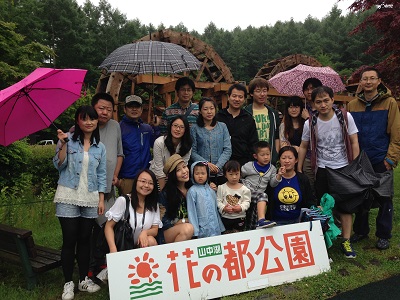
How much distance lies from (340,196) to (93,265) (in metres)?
2.60

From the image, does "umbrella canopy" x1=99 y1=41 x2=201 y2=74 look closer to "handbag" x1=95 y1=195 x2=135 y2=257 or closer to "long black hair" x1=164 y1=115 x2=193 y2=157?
"long black hair" x1=164 y1=115 x2=193 y2=157

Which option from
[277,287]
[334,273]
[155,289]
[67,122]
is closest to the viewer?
[155,289]

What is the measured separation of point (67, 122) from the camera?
20125mm

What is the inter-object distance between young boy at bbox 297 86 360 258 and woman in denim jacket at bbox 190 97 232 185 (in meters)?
0.96

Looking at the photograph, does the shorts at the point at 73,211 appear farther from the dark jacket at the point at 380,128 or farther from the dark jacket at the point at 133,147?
the dark jacket at the point at 380,128

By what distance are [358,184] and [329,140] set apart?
0.54 m

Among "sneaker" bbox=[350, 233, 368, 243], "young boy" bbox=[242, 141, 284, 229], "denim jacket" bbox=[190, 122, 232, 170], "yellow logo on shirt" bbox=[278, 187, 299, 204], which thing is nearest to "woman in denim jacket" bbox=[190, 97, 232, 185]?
"denim jacket" bbox=[190, 122, 232, 170]

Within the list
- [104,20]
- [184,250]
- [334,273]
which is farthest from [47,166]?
[104,20]

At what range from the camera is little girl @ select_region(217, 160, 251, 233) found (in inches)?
135

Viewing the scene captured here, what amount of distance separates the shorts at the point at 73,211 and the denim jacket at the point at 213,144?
3.88 ft

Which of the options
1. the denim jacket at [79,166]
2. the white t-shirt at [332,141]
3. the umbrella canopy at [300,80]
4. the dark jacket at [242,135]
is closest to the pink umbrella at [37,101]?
the denim jacket at [79,166]

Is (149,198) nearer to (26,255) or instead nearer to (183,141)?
(183,141)

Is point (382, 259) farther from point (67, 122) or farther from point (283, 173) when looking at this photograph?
point (67, 122)

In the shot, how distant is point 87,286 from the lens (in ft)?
10.2
